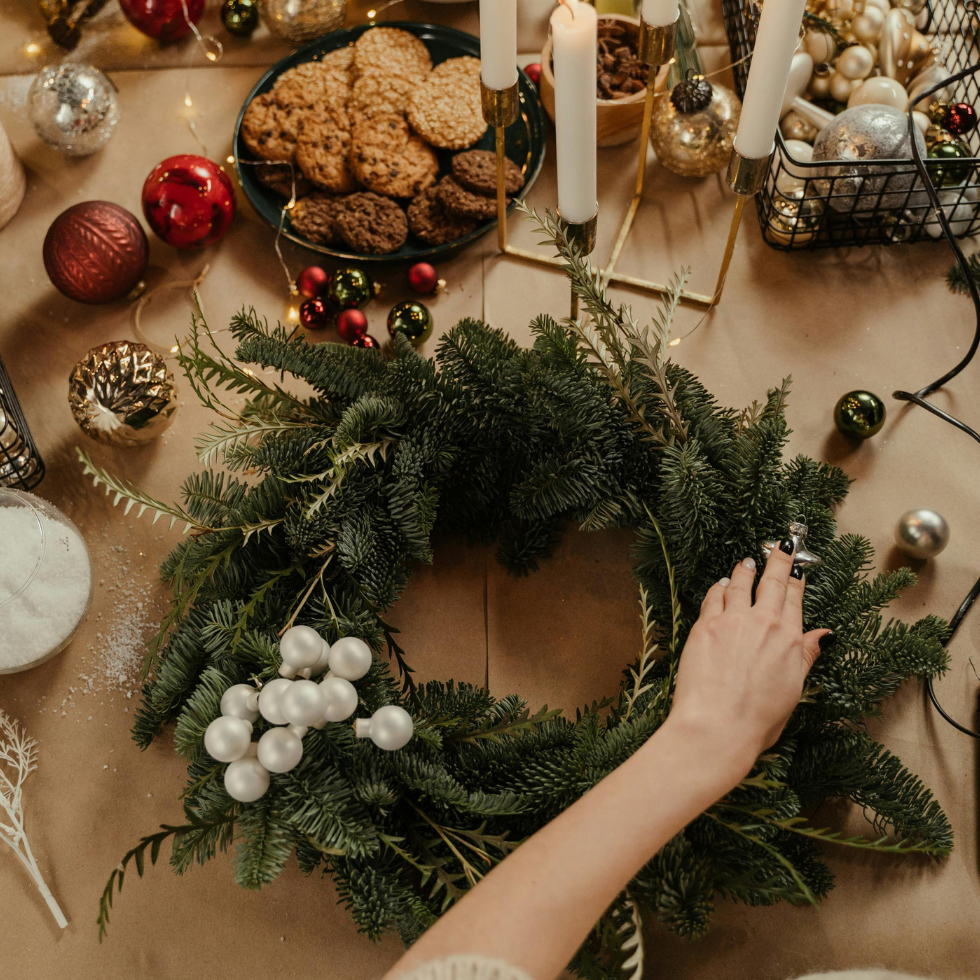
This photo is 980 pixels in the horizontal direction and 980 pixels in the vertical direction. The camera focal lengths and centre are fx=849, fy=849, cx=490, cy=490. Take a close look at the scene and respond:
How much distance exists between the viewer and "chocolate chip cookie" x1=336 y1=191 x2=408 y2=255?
96 cm

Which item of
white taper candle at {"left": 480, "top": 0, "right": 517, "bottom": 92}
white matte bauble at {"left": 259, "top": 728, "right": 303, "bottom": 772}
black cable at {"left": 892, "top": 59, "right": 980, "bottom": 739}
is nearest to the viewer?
white matte bauble at {"left": 259, "top": 728, "right": 303, "bottom": 772}

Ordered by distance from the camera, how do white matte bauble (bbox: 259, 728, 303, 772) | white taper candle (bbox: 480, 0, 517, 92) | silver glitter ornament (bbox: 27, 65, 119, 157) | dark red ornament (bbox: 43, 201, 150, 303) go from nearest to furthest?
white matte bauble (bbox: 259, 728, 303, 772), white taper candle (bbox: 480, 0, 517, 92), dark red ornament (bbox: 43, 201, 150, 303), silver glitter ornament (bbox: 27, 65, 119, 157)

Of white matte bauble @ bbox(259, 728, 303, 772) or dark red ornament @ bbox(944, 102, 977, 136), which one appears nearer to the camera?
white matte bauble @ bbox(259, 728, 303, 772)

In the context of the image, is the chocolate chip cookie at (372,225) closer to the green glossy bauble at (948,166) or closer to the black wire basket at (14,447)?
the black wire basket at (14,447)

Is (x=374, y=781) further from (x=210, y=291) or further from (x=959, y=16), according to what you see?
(x=959, y=16)

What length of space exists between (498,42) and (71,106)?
59cm

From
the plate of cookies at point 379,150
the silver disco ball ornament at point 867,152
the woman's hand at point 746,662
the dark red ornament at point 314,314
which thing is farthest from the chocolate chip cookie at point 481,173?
the woman's hand at point 746,662

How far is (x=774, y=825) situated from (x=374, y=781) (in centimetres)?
30

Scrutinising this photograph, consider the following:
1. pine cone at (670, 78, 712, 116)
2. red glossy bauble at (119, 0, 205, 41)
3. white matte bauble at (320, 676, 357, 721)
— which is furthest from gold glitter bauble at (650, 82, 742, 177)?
white matte bauble at (320, 676, 357, 721)

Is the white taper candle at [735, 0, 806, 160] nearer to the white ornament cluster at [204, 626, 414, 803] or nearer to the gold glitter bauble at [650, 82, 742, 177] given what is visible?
the gold glitter bauble at [650, 82, 742, 177]

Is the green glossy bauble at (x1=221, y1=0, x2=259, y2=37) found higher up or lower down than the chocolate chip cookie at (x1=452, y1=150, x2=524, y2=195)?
higher up

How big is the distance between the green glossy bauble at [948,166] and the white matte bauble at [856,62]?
0.48 ft

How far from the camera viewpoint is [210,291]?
1009 mm

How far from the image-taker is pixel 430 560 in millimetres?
728
